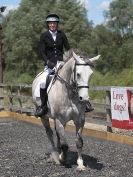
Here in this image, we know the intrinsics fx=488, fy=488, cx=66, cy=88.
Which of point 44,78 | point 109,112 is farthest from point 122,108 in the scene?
point 44,78

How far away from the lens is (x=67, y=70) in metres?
8.13

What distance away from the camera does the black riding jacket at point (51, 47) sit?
8812 mm

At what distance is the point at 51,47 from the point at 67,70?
872 mm

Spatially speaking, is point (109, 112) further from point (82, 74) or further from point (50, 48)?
point (82, 74)

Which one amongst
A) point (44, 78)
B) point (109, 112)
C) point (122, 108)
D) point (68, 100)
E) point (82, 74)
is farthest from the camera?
point (109, 112)

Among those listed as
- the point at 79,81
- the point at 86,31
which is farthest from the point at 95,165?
the point at 86,31

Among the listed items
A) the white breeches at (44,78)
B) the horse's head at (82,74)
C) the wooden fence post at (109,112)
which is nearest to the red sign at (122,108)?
the wooden fence post at (109,112)

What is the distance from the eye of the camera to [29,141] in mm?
12234

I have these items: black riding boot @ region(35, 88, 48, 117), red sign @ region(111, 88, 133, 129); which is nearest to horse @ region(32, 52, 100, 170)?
black riding boot @ region(35, 88, 48, 117)

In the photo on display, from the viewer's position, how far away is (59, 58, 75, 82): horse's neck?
7.97 m

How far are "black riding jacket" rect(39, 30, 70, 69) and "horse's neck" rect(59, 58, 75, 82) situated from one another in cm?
55

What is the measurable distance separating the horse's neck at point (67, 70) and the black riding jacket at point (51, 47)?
1.81 ft

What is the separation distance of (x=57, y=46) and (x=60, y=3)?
4152 centimetres

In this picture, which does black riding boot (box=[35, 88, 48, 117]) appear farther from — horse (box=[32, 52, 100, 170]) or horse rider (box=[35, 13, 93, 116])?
horse (box=[32, 52, 100, 170])
